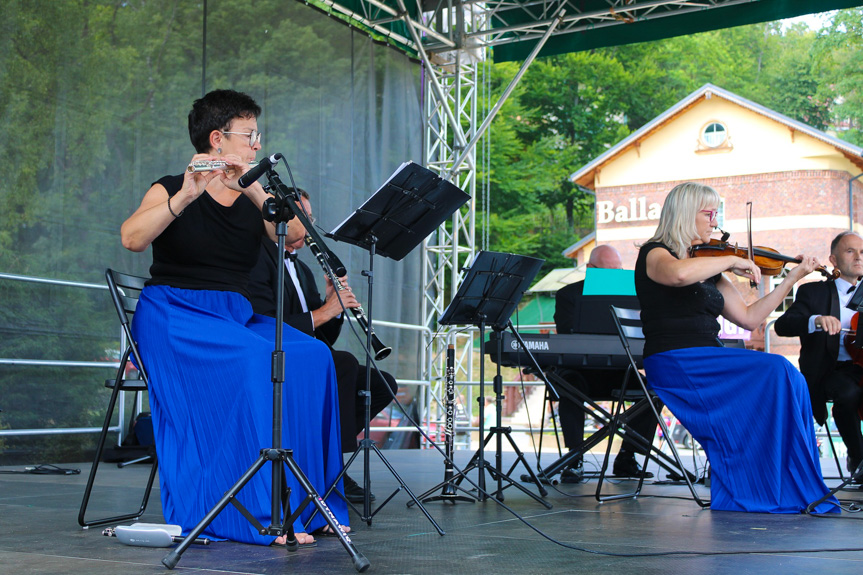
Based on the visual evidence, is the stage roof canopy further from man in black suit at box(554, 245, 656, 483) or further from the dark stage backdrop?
man in black suit at box(554, 245, 656, 483)

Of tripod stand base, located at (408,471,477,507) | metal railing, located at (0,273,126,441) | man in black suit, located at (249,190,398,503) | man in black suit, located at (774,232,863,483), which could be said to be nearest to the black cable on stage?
metal railing, located at (0,273,126,441)

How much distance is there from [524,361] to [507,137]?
66.4 feet

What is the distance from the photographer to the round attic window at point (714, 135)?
78.9 ft

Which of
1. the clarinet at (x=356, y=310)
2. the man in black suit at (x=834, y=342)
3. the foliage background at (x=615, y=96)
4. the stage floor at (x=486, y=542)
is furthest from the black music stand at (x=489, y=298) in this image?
the foliage background at (x=615, y=96)

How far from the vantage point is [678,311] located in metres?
3.77

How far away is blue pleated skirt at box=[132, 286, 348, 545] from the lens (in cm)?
247

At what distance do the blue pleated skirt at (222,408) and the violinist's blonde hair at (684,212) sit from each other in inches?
69.6

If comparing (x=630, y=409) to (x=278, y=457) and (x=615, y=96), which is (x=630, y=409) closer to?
(x=278, y=457)

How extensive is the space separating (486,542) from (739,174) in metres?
23.4

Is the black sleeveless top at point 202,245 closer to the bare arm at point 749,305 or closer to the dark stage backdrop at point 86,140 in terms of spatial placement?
the bare arm at point 749,305

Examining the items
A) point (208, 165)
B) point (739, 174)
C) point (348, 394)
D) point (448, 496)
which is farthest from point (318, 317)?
point (739, 174)

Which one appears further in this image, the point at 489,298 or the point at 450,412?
the point at 450,412

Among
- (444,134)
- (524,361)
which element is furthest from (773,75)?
(524,361)

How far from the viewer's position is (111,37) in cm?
604
